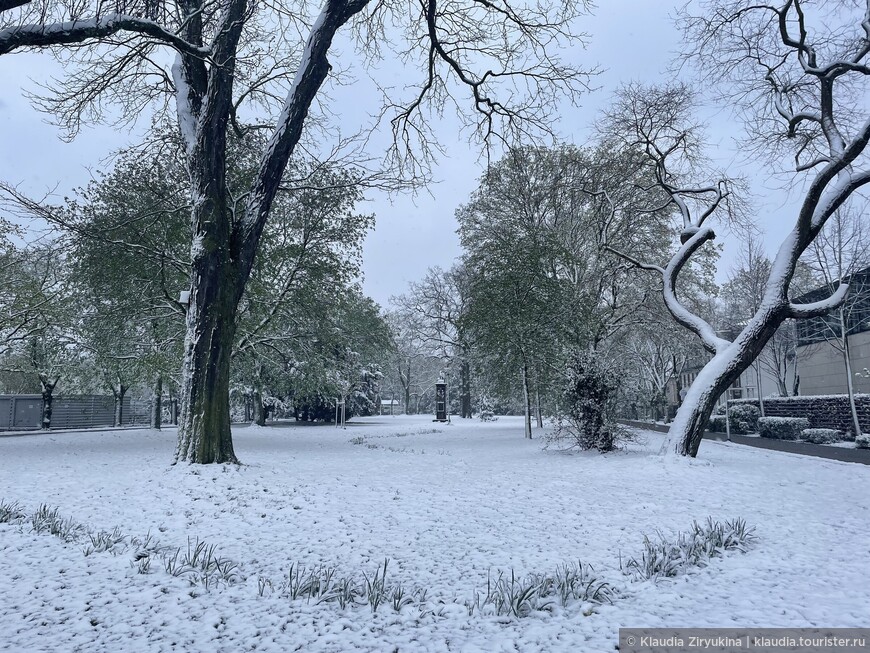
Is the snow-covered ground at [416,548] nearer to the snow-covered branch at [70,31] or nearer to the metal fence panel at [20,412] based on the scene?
the snow-covered branch at [70,31]

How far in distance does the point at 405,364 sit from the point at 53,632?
180 ft

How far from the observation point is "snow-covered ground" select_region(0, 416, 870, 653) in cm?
304

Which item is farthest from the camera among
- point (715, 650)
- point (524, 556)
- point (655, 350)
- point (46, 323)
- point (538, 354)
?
point (655, 350)

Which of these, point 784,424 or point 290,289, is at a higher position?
point 290,289

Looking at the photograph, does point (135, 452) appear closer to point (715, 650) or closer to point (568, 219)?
point (715, 650)

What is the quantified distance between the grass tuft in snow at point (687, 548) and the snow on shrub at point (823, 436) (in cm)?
1605

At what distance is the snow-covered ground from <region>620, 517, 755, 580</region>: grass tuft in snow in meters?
0.12

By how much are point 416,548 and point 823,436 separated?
19.0 metres

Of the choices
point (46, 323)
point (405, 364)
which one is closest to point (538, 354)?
point (46, 323)

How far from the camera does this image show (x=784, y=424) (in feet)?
65.8

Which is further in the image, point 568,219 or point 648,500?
point 568,219

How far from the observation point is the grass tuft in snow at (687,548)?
13.4ft

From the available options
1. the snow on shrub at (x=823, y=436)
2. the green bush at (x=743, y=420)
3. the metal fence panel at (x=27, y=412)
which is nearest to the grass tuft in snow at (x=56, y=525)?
the snow on shrub at (x=823, y=436)

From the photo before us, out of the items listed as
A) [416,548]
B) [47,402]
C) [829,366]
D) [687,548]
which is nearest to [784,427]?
[829,366]
